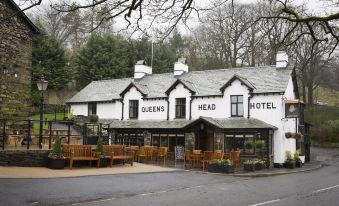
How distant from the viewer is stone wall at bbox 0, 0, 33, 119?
1945 cm

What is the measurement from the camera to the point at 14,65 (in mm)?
20172

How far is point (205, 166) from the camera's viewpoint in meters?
25.2

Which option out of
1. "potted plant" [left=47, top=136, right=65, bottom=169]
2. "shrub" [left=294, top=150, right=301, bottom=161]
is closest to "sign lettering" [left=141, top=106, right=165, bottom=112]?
"shrub" [left=294, top=150, right=301, bottom=161]

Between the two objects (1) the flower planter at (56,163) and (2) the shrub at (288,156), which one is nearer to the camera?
(1) the flower planter at (56,163)

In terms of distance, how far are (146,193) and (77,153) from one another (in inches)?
274

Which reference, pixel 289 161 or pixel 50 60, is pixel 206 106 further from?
pixel 50 60

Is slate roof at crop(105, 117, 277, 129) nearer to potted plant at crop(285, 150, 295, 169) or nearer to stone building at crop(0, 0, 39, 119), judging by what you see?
potted plant at crop(285, 150, 295, 169)

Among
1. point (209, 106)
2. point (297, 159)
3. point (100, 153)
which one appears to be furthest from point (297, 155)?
point (100, 153)

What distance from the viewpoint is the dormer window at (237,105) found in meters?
31.1

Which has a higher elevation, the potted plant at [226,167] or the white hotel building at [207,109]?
the white hotel building at [207,109]

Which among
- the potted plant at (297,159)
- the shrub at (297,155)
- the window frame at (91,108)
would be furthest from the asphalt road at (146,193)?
the window frame at (91,108)

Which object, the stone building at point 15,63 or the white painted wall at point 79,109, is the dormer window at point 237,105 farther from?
the stone building at point 15,63

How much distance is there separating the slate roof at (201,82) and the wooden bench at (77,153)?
14.5 m

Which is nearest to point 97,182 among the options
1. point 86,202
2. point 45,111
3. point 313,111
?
point 86,202
